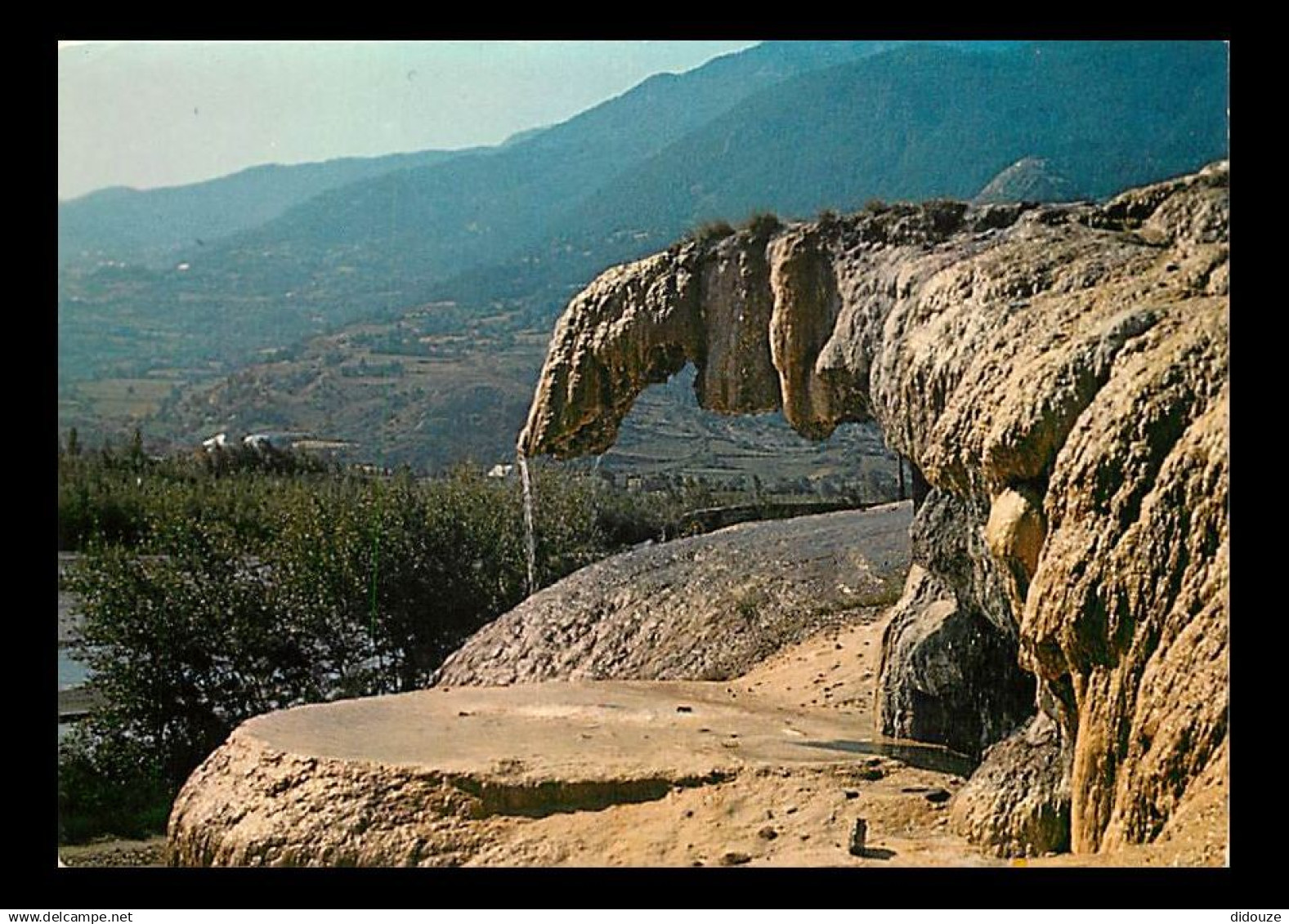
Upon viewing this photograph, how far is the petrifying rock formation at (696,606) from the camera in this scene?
13586 mm

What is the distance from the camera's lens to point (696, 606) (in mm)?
14258

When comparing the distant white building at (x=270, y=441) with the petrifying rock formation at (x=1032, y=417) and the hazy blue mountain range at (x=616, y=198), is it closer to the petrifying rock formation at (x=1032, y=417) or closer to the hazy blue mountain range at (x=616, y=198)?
the hazy blue mountain range at (x=616, y=198)

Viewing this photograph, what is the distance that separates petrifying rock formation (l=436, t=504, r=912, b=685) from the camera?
1359 cm

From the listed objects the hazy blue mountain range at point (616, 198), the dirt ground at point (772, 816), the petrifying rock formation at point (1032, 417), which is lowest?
Result: the dirt ground at point (772, 816)

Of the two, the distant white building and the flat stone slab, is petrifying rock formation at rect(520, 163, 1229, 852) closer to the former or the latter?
the flat stone slab

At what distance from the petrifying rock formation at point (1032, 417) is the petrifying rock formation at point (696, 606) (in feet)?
10.7

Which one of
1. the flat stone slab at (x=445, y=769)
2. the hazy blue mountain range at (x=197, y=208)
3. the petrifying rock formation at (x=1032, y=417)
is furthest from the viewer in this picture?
the hazy blue mountain range at (x=197, y=208)

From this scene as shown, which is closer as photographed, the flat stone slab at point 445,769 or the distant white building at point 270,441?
the flat stone slab at point 445,769

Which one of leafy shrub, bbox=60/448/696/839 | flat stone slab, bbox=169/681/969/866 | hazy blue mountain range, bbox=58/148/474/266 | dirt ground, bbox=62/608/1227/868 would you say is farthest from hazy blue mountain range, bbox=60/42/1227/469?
dirt ground, bbox=62/608/1227/868

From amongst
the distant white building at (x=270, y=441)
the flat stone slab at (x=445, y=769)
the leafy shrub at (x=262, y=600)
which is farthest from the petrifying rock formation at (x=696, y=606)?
the distant white building at (x=270, y=441)

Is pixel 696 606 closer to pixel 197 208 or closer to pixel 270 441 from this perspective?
pixel 270 441

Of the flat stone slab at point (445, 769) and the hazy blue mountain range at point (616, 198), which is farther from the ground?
the hazy blue mountain range at point (616, 198)
